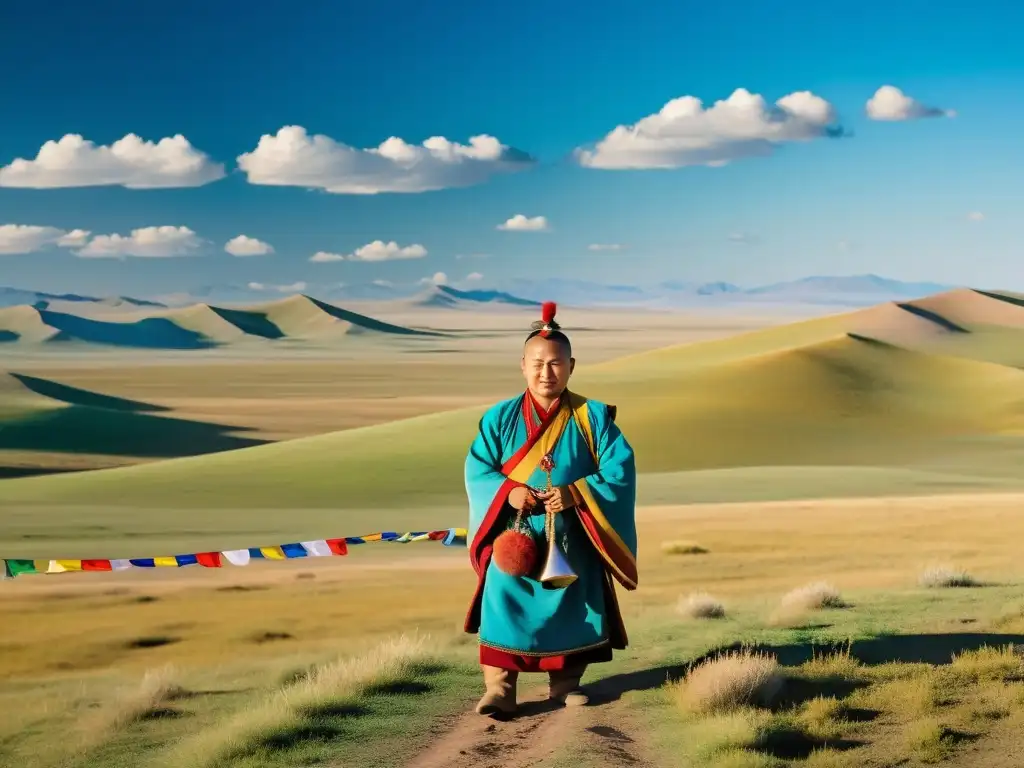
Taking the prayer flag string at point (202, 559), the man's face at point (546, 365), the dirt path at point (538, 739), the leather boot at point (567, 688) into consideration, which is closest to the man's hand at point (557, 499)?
the man's face at point (546, 365)

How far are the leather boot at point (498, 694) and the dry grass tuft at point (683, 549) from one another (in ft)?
32.3

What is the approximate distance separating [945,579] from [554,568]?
266 inches

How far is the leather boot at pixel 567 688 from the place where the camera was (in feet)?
25.5

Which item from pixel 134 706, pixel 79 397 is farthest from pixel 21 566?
pixel 79 397

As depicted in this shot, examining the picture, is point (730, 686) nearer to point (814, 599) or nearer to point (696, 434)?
point (814, 599)

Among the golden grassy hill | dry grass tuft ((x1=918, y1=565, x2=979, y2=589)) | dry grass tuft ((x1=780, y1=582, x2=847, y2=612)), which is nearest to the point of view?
dry grass tuft ((x1=780, y1=582, x2=847, y2=612))

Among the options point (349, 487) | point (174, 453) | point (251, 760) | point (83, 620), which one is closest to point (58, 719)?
point (251, 760)

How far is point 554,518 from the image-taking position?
7539mm

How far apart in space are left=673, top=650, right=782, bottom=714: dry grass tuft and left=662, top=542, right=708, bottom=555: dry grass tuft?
372 inches

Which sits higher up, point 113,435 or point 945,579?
point 113,435

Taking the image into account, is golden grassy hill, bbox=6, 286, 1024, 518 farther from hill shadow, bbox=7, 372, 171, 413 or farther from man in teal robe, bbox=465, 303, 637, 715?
hill shadow, bbox=7, 372, 171, 413

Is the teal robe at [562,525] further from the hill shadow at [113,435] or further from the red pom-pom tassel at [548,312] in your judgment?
the hill shadow at [113,435]

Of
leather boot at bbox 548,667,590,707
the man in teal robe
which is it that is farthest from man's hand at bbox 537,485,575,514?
leather boot at bbox 548,667,590,707

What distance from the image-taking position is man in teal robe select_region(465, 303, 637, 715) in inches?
297
